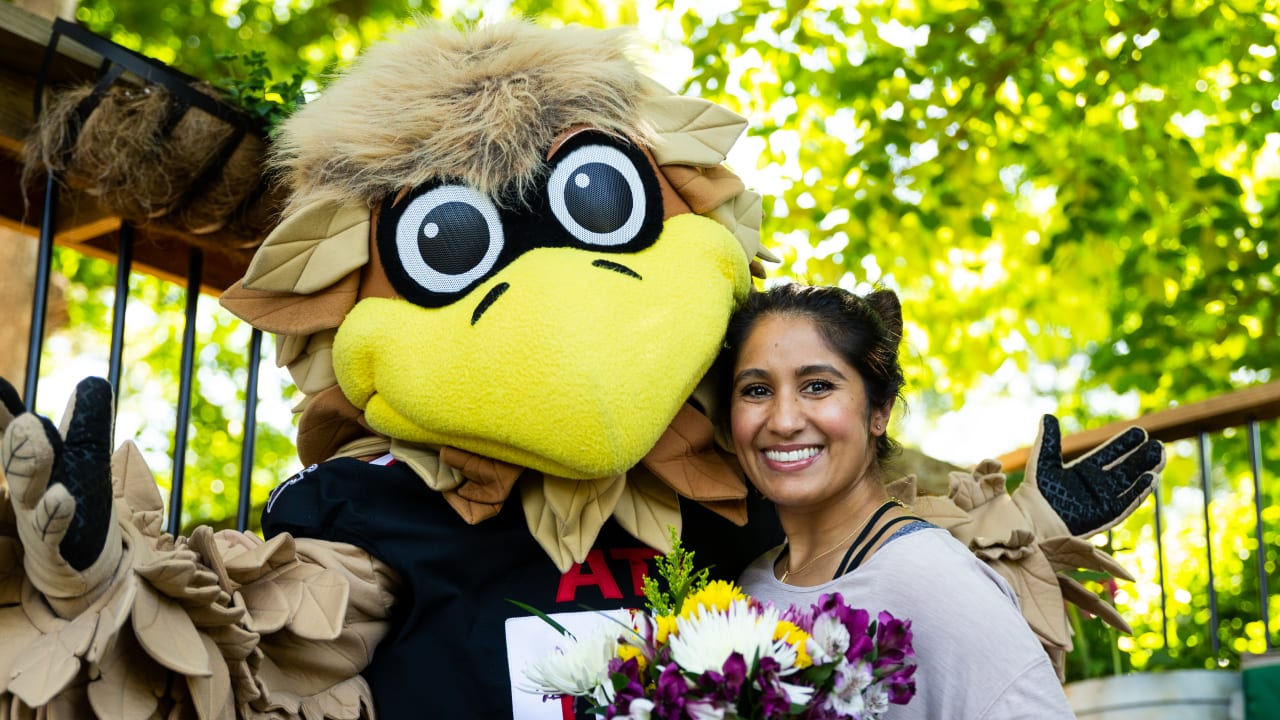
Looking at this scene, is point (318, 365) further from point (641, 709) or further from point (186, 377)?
point (641, 709)

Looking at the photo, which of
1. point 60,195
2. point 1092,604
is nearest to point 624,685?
point 1092,604

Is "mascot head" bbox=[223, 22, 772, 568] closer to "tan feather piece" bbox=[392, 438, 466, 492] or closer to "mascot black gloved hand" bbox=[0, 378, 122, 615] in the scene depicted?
"tan feather piece" bbox=[392, 438, 466, 492]

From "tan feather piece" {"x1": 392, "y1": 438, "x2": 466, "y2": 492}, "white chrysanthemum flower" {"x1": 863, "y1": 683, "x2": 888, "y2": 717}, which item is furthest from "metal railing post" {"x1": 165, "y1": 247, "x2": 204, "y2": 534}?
"white chrysanthemum flower" {"x1": 863, "y1": 683, "x2": 888, "y2": 717}

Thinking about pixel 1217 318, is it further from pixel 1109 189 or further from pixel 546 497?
pixel 546 497

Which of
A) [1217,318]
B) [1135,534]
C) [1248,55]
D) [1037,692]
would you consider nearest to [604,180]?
[1037,692]

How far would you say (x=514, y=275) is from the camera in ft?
6.23

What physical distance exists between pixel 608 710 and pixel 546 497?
0.59 metres

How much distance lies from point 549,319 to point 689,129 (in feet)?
1.76

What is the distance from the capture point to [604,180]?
2029 millimetres

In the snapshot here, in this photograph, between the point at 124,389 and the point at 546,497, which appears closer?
the point at 546,497

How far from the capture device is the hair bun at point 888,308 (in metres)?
2.15

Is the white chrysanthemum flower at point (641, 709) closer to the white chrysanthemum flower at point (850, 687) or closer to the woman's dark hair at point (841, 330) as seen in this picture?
the white chrysanthemum flower at point (850, 687)

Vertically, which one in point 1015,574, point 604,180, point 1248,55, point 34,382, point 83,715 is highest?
point 1248,55

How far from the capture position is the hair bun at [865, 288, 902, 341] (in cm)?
215
